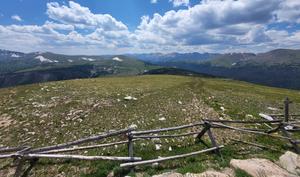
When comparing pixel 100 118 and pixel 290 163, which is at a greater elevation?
pixel 100 118

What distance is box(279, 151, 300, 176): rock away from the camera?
11818mm

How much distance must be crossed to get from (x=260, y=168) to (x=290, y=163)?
8.01ft

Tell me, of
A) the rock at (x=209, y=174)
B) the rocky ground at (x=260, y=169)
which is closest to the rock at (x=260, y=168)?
the rocky ground at (x=260, y=169)

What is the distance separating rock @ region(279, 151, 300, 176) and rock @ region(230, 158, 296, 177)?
1.89 feet

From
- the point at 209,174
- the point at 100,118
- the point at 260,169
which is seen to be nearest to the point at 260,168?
the point at 260,169

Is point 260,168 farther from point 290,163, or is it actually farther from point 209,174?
point 209,174

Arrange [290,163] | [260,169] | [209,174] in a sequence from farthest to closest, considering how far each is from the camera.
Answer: [290,163]
[260,169]
[209,174]

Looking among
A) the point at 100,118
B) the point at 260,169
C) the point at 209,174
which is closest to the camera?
the point at 209,174

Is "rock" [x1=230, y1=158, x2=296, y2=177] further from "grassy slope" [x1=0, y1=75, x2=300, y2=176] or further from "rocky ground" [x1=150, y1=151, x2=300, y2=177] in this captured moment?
"grassy slope" [x1=0, y1=75, x2=300, y2=176]

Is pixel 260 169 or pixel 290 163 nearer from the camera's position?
pixel 260 169

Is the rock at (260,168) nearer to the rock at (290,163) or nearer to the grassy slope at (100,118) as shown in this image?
the rock at (290,163)

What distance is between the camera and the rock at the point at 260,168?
10.9 meters

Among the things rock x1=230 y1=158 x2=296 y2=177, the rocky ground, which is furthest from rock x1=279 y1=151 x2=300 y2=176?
rock x1=230 y1=158 x2=296 y2=177

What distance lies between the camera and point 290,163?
12359 mm
